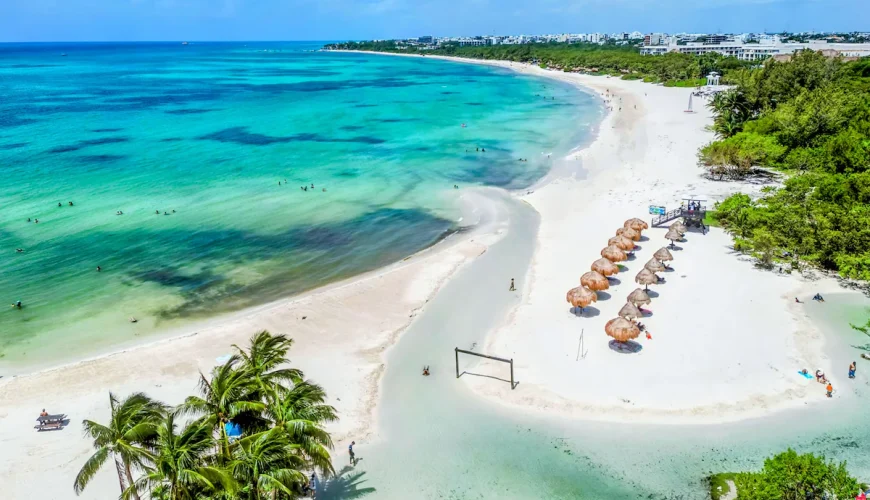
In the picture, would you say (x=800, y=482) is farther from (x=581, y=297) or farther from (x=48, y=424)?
(x=48, y=424)

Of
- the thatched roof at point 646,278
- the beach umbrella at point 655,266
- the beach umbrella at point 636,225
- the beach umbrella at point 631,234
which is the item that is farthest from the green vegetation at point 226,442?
the beach umbrella at point 636,225

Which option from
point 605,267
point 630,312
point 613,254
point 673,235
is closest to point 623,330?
point 630,312

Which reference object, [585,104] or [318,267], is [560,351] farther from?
[585,104]

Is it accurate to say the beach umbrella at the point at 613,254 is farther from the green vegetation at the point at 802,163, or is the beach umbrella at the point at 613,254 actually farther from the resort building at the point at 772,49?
the resort building at the point at 772,49

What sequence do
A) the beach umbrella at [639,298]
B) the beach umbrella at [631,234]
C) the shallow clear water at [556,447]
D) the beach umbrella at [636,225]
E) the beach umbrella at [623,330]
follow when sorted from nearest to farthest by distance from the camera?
the shallow clear water at [556,447], the beach umbrella at [623,330], the beach umbrella at [639,298], the beach umbrella at [631,234], the beach umbrella at [636,225]

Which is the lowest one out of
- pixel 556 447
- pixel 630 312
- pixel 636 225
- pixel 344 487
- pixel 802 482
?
pixel 344 487

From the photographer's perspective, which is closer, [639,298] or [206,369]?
[206,369]
